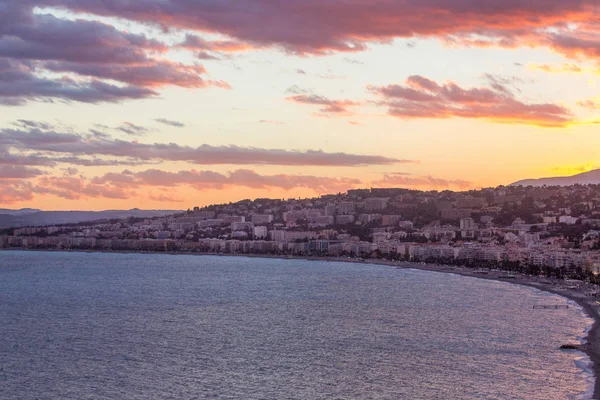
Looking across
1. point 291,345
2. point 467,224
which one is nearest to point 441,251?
point 467,224

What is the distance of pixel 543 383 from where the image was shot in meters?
34.3

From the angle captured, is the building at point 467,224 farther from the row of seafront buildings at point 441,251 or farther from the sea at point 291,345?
the sea at point 291,345

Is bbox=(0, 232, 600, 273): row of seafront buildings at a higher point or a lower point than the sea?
higher

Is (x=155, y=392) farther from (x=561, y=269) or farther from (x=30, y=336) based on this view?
(x=561, y=269)

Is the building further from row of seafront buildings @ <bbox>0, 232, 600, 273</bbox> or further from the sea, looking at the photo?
the sea

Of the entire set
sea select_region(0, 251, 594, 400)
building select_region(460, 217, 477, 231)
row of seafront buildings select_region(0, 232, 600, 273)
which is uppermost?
building select_region(460, 217, 477, 231)


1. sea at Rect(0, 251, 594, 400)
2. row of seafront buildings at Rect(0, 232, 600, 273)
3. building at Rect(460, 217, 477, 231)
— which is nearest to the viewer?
sea at Rect(0, 251, 594, 400)

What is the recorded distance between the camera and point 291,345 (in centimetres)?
4562

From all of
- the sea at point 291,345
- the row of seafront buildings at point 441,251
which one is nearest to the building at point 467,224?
the row of seafront buildings at point 441,251

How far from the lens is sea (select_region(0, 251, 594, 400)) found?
34344mm

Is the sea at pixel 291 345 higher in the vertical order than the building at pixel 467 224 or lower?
lower

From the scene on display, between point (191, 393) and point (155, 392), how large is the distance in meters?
1.49

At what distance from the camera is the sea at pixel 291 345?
34.3m

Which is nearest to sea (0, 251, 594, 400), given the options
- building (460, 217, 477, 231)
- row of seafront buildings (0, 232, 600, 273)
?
row of seafront buildings (0, 232, 600, 273)
